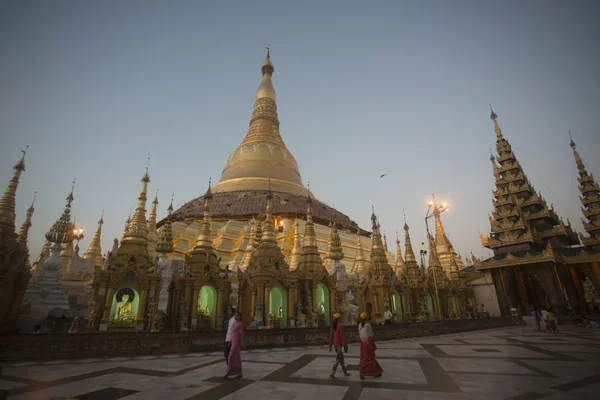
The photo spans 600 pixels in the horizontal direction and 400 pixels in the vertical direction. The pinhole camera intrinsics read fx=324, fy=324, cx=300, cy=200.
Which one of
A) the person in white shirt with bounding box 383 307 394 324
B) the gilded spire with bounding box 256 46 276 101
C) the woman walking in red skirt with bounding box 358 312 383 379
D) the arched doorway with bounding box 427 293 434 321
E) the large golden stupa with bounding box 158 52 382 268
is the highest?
the gilded spire with bounding box 256 46 276 101

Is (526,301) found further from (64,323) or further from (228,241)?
(64,323)

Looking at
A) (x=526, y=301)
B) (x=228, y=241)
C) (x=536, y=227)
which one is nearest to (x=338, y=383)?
(x=228, y=241)

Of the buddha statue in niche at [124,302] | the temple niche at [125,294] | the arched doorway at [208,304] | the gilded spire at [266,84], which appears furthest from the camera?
the gilded spire at [266,84]

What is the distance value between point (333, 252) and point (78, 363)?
59.4 ft

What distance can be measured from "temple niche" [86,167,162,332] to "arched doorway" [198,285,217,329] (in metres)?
2.47

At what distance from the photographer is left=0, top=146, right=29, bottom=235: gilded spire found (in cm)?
1297

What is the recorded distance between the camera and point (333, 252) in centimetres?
2448

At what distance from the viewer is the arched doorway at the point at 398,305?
19.1 metres

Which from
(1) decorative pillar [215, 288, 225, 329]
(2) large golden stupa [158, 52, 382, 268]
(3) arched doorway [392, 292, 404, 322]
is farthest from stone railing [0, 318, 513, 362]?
(2) large golden stupa [158, 52, 382, 268]

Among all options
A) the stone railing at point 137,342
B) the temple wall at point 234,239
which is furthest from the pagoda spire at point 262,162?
the stone railing at point 137,342

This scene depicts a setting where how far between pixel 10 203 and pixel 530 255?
34.7m

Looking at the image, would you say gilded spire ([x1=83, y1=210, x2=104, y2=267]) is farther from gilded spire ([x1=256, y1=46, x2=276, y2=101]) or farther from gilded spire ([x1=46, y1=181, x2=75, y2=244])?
gilded spire ([x1=256, y1=46, x2=276, y2=101])

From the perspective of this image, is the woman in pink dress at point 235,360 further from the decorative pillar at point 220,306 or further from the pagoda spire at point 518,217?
the pagoda spire at point 518,217

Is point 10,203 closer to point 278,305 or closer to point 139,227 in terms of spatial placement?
point 139,227
